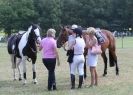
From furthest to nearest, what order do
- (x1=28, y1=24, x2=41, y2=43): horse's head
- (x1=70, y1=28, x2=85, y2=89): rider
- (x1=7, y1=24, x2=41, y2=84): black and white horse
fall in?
(x1=7, y1=24, x2=41, y2=84): black and white horse → (x1=28, y1=24, x2=41, y2=43): horse's head → (x1=70, y1=28, x2=85, y2=89): rider

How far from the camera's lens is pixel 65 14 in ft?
341

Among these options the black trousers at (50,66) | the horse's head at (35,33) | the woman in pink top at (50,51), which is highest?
the horse's head at (35,33)

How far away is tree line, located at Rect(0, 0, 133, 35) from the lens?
9706 cm

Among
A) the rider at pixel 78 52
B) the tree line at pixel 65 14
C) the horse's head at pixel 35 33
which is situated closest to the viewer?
the rider at pixel 78 52

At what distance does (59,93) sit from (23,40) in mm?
3614

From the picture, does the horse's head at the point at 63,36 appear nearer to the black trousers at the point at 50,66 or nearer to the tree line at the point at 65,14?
the black trousers at the point at 50,66

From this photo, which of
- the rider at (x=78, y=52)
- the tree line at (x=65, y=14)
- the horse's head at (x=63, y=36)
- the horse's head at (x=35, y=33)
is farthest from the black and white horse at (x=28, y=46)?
the tree line at (x=65, y=14)

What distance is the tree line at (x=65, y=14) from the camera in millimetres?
97062

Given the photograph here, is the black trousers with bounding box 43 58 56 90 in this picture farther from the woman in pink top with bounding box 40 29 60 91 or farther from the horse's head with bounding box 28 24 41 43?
the horse's head with bounding box 28 24 41 43

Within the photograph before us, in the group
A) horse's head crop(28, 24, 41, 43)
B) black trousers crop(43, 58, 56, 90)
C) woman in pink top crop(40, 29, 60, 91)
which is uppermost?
horse's head crop(28, 24, 41, 43)

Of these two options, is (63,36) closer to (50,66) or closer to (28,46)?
(50,66)

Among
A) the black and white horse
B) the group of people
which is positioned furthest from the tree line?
the group of people

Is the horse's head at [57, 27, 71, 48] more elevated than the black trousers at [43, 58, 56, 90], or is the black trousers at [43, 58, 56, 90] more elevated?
the horse's head at [57, 27, 71, 48]

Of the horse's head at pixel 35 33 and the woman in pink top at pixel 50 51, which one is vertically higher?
the horse's head at pixel 35 33
